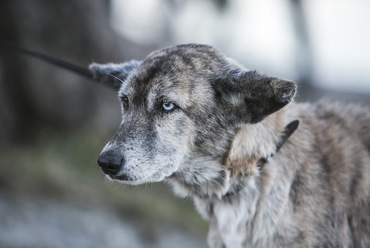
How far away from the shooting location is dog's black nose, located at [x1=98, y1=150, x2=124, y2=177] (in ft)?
11.6

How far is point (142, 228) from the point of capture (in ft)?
25.5

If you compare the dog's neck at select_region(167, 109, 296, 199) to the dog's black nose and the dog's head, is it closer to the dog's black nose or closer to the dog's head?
the dog's head

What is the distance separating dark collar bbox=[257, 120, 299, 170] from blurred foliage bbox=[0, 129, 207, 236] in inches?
140

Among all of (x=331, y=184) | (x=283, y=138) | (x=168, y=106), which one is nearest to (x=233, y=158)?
(x=283, y=138)

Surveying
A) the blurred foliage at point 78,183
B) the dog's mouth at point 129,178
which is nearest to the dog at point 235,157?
the dog's mouth at point 129,178

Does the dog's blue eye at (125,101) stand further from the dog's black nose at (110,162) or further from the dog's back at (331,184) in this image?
the dog's back at (331,184)

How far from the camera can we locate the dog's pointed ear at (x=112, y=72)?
4453 mm

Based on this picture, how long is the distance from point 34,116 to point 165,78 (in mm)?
5475

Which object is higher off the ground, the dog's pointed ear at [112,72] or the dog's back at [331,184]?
the dog's pointed ear at [112,72]

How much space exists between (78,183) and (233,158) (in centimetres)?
484

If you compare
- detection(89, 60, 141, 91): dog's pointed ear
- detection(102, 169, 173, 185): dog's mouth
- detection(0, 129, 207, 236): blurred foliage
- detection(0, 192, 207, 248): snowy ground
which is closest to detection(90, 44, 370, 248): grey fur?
detection(102, 169, 173, 185): dog's mouth

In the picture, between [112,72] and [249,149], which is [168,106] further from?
[112,72]

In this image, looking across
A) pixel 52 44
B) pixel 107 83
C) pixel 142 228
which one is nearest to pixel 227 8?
pixel 52 44

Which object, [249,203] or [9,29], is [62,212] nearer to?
[9,29]
